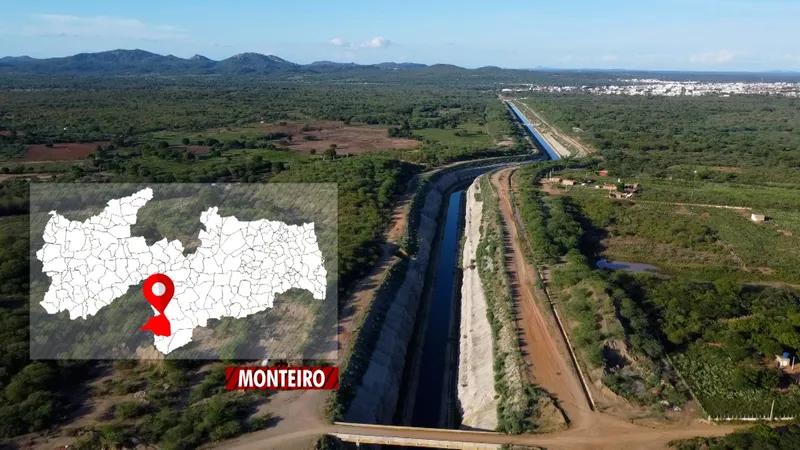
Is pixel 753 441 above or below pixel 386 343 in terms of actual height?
above

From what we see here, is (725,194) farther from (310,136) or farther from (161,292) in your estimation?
(310,136)

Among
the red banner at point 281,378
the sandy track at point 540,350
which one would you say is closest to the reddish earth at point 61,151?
the red banner at point 281,378

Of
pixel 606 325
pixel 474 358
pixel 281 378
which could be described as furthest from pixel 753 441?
pixel 281 378

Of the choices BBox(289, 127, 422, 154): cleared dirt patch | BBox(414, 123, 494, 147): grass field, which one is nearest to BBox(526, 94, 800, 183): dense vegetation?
BBox(414, 123, 494, 147): grass field

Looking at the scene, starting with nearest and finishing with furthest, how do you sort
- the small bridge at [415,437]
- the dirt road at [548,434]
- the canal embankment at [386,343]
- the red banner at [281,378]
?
the small bridge at [415,437]
the dirt road at [548,434]
the canal embankment at [386,343]
the red banner at [281,378]

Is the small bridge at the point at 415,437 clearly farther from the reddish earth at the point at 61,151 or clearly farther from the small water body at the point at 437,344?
the reddish earth at the point at 61,151

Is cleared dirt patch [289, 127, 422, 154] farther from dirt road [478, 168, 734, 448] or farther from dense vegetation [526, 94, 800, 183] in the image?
dirt road [478, 168, 734, 448]

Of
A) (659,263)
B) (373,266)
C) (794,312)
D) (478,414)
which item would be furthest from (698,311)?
(373,266)
